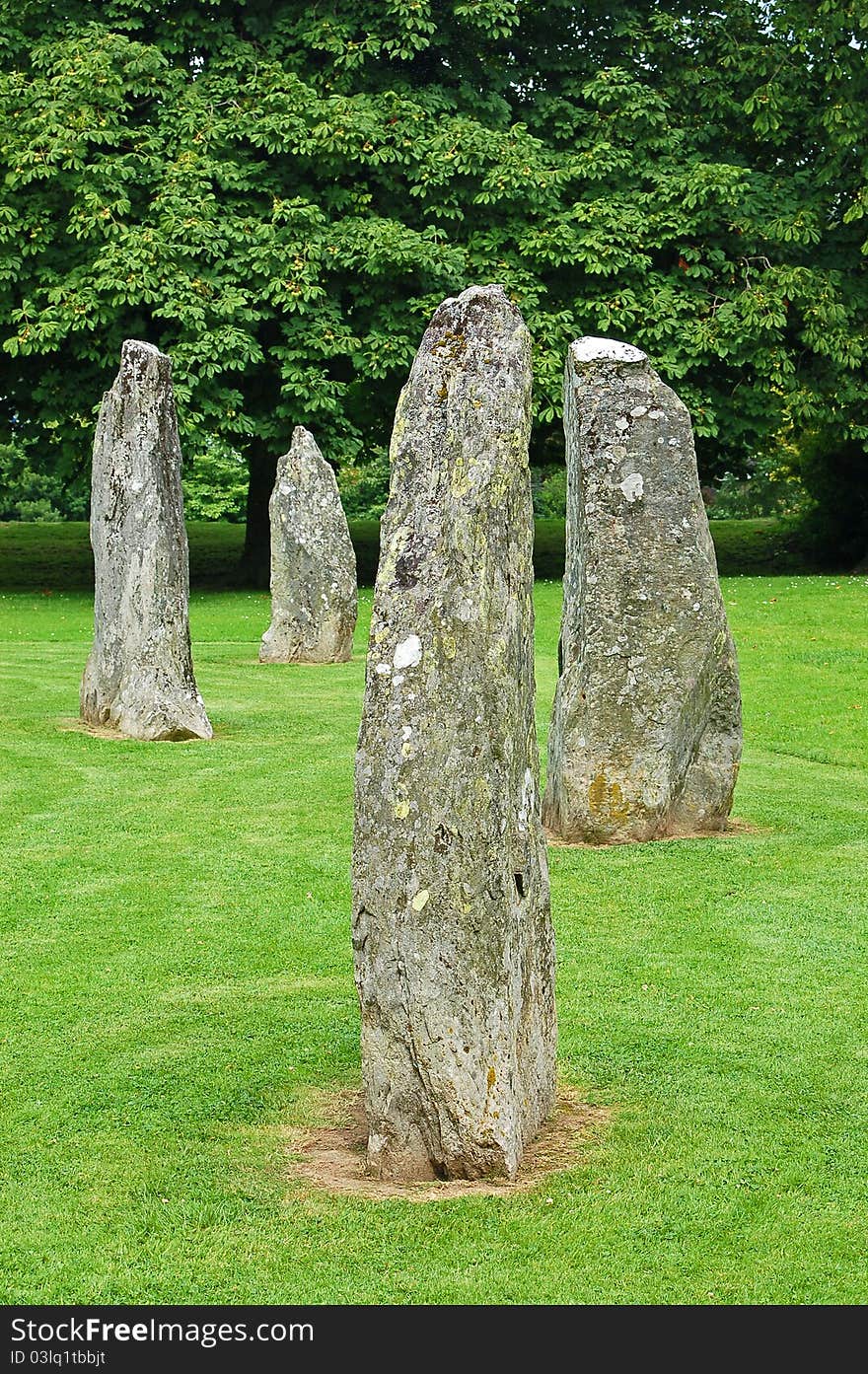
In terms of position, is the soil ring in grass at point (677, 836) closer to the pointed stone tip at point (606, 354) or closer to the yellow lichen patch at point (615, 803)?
the yellow lichen patch at point (615, 803)

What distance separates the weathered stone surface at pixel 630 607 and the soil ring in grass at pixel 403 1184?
412cm

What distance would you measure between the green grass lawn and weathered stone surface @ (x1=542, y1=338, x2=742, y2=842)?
0.55m

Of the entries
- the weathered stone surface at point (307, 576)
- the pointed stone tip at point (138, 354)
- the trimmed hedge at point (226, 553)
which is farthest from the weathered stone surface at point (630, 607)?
the trimmed hedge at point (226, 553)

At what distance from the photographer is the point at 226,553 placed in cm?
3400

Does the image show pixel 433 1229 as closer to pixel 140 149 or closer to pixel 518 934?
pixel 518 934

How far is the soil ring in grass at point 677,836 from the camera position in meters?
10.0

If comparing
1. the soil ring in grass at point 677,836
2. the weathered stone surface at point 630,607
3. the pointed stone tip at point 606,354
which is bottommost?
the soil ring in grass at point 677,836

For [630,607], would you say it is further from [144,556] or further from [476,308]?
[144,556]

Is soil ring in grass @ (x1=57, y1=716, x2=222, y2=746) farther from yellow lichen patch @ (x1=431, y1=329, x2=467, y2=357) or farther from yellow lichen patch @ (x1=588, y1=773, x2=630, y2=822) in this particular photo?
yellow lichen patch @ (x1=431, y1=329, x2=467, y2=357)

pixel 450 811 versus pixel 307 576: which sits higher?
pixel 307 576

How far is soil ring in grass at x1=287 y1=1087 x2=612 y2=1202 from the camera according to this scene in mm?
5195

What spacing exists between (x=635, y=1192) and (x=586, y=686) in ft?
16.5

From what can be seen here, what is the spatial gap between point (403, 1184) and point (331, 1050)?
1.33 meters

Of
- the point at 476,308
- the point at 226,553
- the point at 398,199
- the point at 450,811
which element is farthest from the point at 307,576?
the point at 226,553
